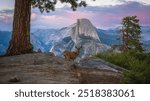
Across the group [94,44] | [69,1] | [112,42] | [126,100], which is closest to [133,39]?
[112,42]

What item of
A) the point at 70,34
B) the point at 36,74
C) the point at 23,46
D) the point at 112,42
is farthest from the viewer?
the point at 112,42

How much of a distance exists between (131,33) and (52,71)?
32.1 feet

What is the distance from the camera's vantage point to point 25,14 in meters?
13.6

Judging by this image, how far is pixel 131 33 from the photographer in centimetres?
1881

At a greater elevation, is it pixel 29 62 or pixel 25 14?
pixel 25 14

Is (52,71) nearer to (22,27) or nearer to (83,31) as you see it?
(22,27)

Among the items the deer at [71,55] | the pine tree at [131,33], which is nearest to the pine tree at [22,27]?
the deer at [71,55]

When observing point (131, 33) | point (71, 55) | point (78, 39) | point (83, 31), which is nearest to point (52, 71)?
point (71, 55)

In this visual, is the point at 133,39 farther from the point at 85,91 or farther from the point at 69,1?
the point at 85,91

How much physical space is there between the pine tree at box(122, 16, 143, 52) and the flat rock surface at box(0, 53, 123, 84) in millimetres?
5804

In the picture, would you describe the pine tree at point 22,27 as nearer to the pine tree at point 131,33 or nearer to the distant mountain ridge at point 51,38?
the distant mountain ridge at point 51,38

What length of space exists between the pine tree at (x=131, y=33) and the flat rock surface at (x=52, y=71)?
5804mm

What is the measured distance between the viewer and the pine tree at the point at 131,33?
17.6 m

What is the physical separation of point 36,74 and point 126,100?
2.39 meters
